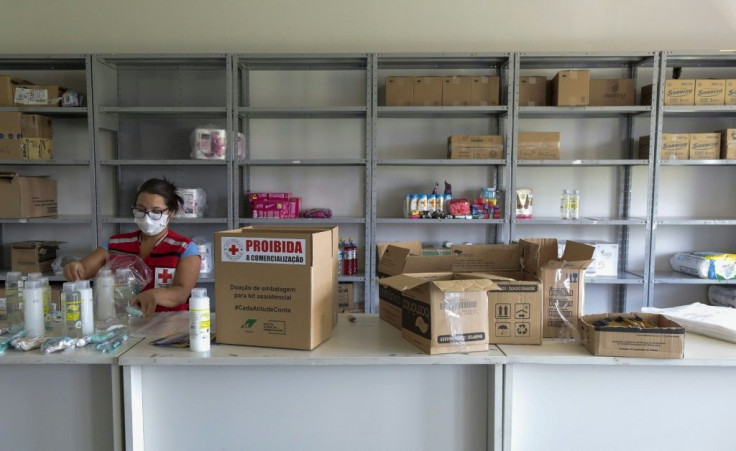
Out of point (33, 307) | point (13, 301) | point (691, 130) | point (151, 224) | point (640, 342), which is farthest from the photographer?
point (691, 130)

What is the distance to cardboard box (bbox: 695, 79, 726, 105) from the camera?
10.5 ft

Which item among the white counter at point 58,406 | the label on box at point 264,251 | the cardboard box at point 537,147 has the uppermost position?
the cardboard box at point 537,147

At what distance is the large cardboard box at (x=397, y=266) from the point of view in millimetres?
1767

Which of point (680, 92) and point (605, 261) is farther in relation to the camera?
point (605, 261)

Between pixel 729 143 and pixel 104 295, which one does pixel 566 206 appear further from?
pixel 104 295

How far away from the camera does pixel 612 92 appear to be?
10.9ft

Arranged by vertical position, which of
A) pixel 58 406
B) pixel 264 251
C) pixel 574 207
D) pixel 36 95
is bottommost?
pixel 58 406

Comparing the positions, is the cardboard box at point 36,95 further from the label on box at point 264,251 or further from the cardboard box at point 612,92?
the cardboard box at point 612,92

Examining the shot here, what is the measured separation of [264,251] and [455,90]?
2.21 meters

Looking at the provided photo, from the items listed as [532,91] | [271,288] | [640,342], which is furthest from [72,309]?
[532,91]

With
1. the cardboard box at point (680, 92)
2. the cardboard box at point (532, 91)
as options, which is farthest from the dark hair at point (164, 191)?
the cardboard box at point (680, 92)

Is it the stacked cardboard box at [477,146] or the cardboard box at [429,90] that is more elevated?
the cardboard box at [429,90]

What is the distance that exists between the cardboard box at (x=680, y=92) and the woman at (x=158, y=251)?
117 inches

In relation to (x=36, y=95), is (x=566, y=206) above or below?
below
